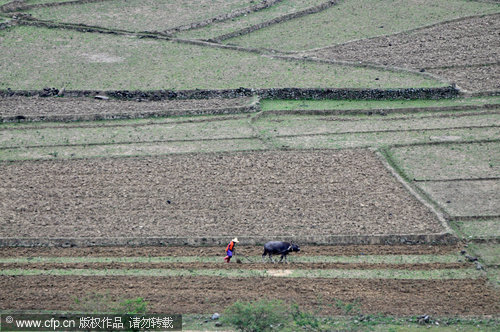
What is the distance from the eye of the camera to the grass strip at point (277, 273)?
24.0 meters

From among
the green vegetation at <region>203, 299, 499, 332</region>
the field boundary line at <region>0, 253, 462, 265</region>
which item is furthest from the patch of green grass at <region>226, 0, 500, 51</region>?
the green vegetation at <region>203, 299, 499, 332</region>

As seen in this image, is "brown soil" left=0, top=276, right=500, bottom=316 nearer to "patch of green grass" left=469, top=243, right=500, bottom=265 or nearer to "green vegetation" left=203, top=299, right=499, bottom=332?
"green vegetation" left=203, top=299, right=499, bottom=332

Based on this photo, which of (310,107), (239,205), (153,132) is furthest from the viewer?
(310,107)

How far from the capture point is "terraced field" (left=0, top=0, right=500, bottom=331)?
23.4 meters

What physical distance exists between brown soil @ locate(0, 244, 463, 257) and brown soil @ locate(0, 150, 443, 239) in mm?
733

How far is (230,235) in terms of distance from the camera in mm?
26406

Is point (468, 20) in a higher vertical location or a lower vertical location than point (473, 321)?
higher

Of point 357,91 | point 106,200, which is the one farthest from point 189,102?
point 106,200

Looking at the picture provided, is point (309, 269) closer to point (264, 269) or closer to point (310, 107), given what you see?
point (264, 269)

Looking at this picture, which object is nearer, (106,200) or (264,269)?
(264,269)

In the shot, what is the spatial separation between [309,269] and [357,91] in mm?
19621

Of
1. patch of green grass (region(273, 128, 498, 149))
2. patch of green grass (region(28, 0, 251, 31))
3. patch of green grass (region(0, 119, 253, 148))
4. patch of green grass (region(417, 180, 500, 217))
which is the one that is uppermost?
patch of green grass (region(28, 0, 251, 31))

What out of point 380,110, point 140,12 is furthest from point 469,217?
point 140,12

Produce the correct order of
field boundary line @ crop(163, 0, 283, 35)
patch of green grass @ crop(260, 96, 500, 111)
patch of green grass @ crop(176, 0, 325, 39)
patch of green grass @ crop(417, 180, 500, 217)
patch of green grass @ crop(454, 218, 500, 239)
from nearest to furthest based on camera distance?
patch of green grass @ crop(454, 218, 500, 239), patch of green grass @ crop(417, 180, 500, 217), patch of green grass @ crop(260, 96, 500, 111), patch of green grass @ crop(176, 0, 325, 39), field boundary line @ crop(163, 0, 283, 35)
